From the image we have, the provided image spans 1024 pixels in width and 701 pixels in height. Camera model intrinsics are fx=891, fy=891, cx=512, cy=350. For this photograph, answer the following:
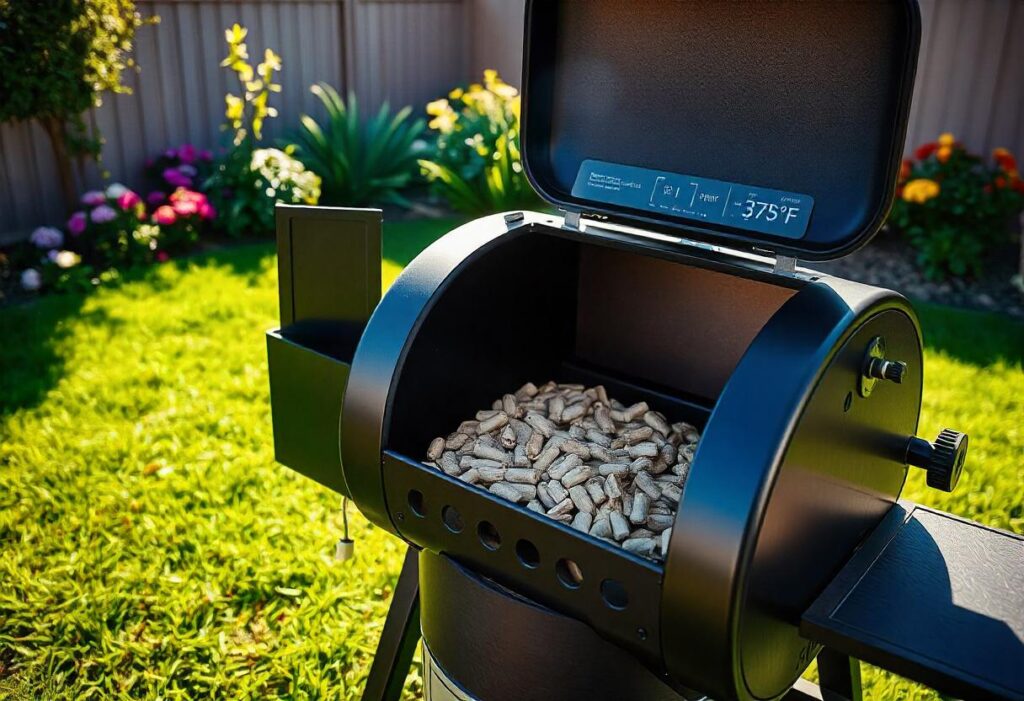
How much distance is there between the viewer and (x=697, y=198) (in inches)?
50.8

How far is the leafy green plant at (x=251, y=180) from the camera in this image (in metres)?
4.81

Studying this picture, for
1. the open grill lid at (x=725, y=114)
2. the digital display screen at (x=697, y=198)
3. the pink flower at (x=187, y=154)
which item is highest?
the open grill lid at (x=725, y=114)

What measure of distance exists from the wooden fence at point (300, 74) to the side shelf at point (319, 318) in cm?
360

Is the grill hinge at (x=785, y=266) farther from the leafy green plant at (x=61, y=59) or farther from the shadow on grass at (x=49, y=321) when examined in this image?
the leafy green plant at (x=61, y=59)

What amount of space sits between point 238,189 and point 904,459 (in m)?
4.30

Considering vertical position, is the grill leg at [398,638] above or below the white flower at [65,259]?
above

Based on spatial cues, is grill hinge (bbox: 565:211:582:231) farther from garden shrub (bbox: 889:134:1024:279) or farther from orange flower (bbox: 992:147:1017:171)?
orange flower (bbox: 992:147:1017:171)

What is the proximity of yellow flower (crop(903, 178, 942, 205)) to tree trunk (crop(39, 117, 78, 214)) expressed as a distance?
14.1 ft

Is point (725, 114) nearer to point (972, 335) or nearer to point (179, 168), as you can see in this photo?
point (972, 335)

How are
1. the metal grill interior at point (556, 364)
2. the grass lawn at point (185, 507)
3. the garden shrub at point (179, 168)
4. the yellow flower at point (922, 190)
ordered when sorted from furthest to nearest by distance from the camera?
the garden shrub at point (179, 168)
the yellow flower at point (922, 190)
the grass lawn at point (185, 507)
the metal grill interior at point (556, 364)

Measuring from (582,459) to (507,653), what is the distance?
31cm

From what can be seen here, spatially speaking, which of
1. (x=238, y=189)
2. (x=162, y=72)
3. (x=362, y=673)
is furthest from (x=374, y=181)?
(x=362, y=673)

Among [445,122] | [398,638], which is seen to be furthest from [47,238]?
[398,638]

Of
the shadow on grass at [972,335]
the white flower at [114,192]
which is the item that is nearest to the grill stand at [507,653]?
the shadow on grass at [972,335]
